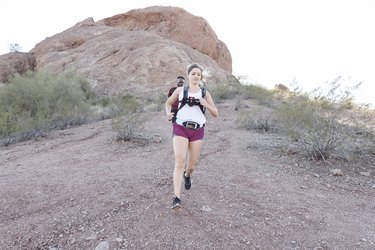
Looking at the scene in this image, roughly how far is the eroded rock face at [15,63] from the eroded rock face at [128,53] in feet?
1.85

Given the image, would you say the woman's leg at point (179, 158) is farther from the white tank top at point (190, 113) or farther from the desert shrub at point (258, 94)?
the desert shrub at point (258, 94)

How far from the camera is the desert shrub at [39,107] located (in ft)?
29.6

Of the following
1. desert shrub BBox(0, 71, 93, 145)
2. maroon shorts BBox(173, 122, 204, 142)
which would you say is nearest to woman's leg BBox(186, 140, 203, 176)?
maroon shorts BBox(173, 122, 204, 142)

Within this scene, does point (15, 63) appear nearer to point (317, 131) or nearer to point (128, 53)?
point (128, 53)

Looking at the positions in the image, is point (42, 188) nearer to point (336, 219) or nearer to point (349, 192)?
point (336, 219)

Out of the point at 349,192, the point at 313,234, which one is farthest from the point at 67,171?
the point at 349,192

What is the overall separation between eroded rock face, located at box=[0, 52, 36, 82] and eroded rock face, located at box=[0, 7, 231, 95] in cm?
56

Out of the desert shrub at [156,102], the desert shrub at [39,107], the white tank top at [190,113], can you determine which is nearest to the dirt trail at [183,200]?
the white tank top at [190,113]

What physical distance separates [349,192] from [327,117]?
66.7 inches

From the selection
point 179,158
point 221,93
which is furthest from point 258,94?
point 179,158

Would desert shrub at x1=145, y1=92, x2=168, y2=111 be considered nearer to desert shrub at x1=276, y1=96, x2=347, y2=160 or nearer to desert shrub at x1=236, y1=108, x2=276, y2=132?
desert shrub at x1=236, y1=108, x2=276, y2=132

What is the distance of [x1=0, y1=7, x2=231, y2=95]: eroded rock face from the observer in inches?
656

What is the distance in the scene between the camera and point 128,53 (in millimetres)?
18016

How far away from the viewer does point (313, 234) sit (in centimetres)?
353
